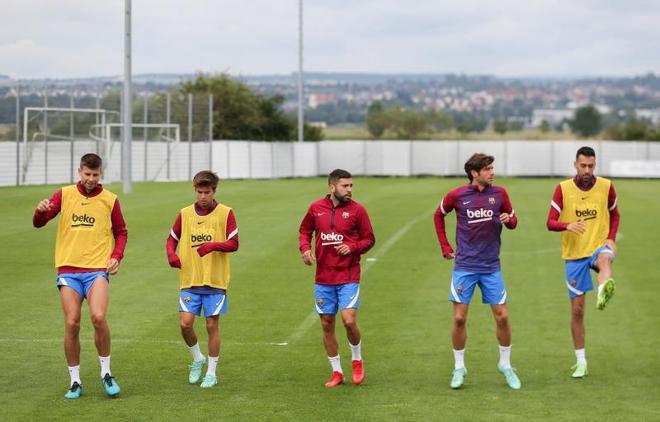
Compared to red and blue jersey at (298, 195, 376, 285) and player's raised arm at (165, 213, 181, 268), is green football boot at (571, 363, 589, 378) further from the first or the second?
player's raised arm at (165, 213, 181, 268)

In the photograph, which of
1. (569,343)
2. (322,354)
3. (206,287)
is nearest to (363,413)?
(206,287)

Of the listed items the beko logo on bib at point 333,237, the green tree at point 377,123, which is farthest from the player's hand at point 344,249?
the green tree at point 377,123

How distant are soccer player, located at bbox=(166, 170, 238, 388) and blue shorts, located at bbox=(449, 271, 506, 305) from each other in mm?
2079

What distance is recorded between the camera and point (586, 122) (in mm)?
169375

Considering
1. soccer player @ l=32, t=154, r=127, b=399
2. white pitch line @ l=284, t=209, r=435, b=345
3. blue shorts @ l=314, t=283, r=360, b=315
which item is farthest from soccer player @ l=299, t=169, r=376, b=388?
white pitch line @ l=284, t=209, r=435, b=345

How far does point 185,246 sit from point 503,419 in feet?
10.5

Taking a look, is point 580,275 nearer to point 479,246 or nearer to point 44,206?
point 479,246

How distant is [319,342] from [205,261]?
328 cm

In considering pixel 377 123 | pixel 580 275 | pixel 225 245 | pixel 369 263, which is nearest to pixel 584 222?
pixel 580 275

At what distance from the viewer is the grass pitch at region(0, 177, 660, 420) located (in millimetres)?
11070

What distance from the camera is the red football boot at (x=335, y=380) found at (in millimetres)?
12002

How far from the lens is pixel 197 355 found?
12133 millimetres

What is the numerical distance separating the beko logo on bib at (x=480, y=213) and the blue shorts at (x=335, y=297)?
4.01ft

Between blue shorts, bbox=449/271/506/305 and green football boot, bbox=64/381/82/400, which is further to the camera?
blue shorts, bbox=449/271/506/305
